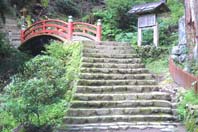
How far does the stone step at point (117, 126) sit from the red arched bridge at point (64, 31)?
5.67 meters

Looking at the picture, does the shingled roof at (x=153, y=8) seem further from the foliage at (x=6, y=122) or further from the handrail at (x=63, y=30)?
the foliage at (x=6, y=122)

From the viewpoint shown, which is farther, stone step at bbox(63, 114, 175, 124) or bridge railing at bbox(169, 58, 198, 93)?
bridge railing at bbox(169, 58, 198, 93)

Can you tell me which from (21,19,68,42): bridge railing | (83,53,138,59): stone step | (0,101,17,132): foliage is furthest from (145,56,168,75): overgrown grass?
(0,101,17,132): foliage

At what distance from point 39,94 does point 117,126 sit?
226cm

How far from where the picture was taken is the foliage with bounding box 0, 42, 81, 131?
23.8 ft

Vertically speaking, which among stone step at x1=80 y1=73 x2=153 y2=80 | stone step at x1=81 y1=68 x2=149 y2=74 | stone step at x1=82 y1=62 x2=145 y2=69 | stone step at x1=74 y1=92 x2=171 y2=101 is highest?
stone step at x1=82 y1=62 x2=145 y2=69

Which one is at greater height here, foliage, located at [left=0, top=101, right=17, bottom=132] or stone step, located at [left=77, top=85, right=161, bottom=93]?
stone step, located at [left=77, top=85, right=161, bottom=93]

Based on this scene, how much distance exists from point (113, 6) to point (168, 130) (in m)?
11.7

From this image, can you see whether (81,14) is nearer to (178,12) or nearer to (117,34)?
(117,34)

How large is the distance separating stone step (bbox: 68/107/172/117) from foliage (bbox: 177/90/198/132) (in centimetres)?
51

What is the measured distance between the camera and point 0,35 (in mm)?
7938

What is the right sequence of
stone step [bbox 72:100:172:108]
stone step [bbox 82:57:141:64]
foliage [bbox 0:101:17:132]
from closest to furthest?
foliage [bbox 0:101:17:132]
stone step [bbox 72:100:172:108]
stone step [bbox 82:57:141:64]

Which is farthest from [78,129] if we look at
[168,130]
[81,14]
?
[81,14]

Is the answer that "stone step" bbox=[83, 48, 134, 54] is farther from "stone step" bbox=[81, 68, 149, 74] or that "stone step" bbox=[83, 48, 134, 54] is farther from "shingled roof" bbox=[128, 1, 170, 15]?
"shingled roof" bbox=[128, 1, 170, 15]
